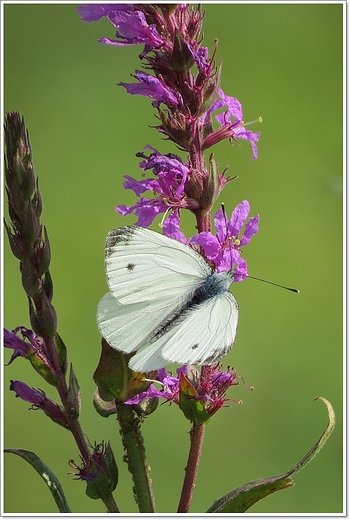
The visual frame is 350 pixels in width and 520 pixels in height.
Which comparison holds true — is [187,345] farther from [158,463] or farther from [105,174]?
[105,174]

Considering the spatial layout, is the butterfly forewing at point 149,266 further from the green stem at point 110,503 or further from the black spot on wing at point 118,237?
the green stem at point 110,503

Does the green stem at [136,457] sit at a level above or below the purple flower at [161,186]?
below

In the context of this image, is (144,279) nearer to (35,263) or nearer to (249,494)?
(35,263)

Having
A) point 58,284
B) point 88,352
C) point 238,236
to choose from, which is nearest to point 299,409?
point 88,352

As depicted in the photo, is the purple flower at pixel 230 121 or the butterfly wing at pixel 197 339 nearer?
the butterfly wing at pixel 197 339

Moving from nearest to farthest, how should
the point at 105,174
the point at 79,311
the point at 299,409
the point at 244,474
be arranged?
the point at 244,474
the point at 299,409
the point at 79,311
the point at 105,174

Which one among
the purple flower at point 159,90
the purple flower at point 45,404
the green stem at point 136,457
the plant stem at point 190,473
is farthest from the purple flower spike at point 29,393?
the purple flower at point 159,90

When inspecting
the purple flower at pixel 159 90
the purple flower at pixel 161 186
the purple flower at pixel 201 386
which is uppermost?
the purple flower at pixel 159 90
